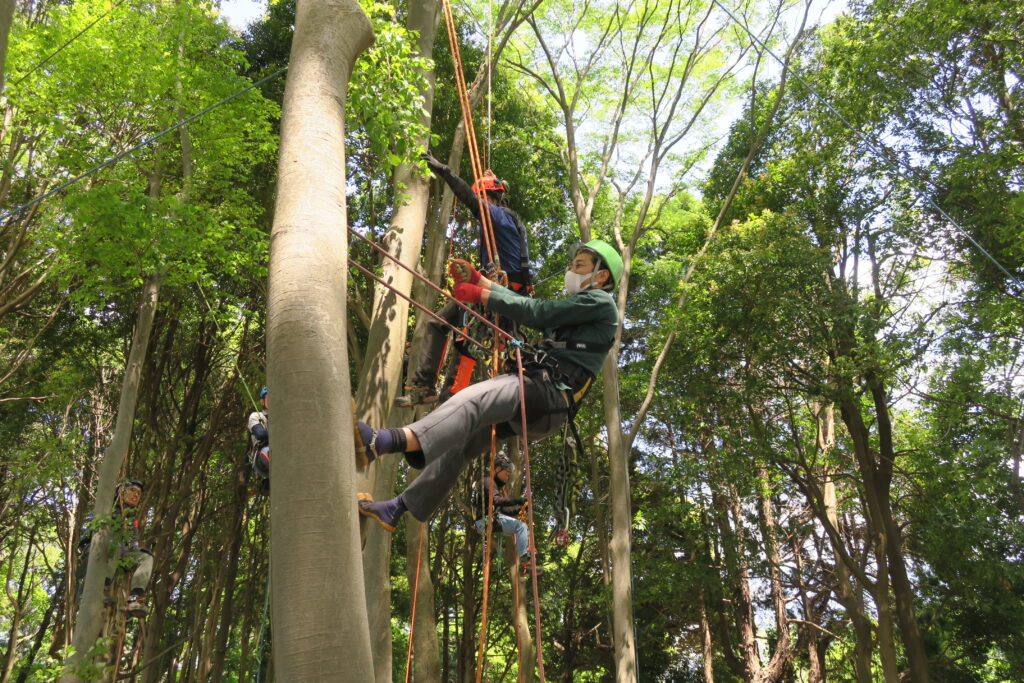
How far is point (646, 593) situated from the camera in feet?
47.8

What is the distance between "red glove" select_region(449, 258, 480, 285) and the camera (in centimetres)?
353

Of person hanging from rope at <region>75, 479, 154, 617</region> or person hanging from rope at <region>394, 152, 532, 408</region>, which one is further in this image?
person hanging from rope at <region>75, 479, 154, 617</region>

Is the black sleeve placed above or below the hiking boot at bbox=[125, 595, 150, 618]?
above

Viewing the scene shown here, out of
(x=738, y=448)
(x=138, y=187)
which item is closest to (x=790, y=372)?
(x=738, y=448)

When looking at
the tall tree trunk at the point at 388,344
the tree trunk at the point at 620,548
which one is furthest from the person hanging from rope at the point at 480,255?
the tree trunk at the point at 620,548

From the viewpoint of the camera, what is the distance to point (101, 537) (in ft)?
22.9

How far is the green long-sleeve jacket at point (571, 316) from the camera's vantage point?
3.56 meters

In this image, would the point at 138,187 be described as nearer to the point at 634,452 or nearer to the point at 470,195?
the point at 470,195

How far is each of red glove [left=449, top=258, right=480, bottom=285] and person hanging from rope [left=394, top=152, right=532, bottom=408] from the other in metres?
1.32

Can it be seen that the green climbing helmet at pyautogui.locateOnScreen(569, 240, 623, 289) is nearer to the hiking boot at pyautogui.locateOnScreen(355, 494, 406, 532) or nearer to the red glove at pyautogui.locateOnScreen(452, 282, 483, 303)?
the red glove at pyautogui.locateOnScreen(452, 282, 483, 303)

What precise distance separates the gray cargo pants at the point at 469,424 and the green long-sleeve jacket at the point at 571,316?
0.78 feet

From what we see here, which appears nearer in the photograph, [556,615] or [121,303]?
[121,303]

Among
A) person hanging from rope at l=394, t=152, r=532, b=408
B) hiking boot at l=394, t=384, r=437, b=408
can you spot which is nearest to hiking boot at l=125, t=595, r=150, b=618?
person hanging from rope at l=394, t=152, r=532, b=408

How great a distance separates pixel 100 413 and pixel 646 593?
33.0 ft
